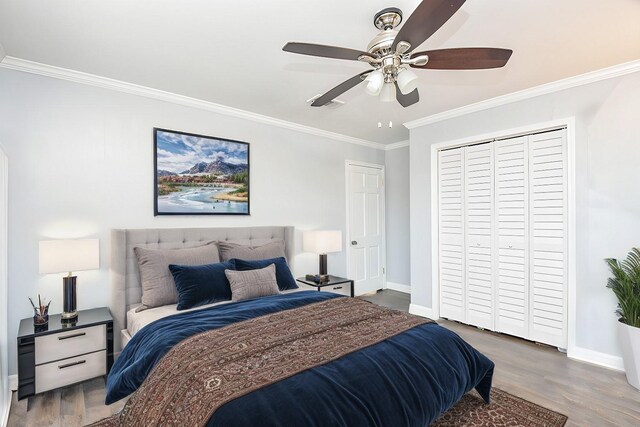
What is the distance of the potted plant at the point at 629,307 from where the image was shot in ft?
8.18

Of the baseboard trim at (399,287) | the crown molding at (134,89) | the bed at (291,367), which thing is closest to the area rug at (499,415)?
the bed at (291,367)

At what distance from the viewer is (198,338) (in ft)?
6.09

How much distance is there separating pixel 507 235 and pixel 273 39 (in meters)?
3.06

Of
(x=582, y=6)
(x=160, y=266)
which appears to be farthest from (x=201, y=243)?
(x=582, y=6)

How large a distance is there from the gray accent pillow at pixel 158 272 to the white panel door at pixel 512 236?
3.19m

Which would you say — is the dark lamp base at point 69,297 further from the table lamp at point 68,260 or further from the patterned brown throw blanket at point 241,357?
the patterned brown throw blanket at point 241,357

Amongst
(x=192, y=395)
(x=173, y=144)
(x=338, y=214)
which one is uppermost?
(x=173, y=144)

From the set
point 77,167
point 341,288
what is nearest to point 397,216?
point 341,288

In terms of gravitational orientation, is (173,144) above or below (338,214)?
above

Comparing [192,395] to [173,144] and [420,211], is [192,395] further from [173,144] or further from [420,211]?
[420,211]

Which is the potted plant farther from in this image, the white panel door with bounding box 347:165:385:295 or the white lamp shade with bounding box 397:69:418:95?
the white panel door with bounding box 347:165:385:295

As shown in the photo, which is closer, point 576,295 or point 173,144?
point 576,295

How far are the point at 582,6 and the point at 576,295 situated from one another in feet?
7.99

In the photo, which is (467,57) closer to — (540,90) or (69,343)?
(540,90)
